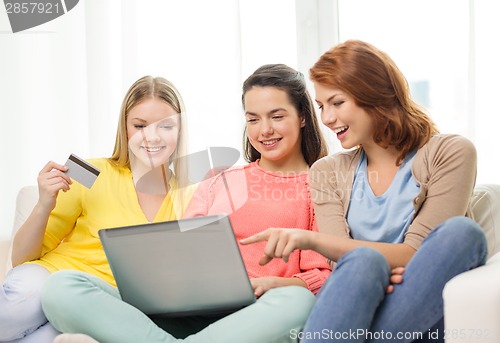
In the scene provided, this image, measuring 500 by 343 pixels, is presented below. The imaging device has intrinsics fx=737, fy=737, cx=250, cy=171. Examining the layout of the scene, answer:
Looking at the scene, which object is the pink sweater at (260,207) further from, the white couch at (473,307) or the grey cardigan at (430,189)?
the white couch at (473,307)

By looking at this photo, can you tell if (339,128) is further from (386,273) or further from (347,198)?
(386,273)

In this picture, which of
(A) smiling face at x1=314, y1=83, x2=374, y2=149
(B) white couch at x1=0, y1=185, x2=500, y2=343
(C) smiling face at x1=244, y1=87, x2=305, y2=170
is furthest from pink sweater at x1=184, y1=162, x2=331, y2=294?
(B) white couch at x1=0, y1=185, x2=500, y2=343

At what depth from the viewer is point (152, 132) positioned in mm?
1924

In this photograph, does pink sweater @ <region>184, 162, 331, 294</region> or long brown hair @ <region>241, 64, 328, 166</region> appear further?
long brown hair @ <region>241, 64, 328, 166</region>

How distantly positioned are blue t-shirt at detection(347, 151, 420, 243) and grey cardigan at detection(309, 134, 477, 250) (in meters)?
0.02

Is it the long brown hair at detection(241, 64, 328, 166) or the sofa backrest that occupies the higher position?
the long brown hair at detection(241, 64, 328, 166)

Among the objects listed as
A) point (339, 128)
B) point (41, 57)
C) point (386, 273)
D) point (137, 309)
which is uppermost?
point (41, 57)

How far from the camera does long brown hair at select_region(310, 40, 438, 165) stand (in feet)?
5.59

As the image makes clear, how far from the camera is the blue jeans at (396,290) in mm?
1315

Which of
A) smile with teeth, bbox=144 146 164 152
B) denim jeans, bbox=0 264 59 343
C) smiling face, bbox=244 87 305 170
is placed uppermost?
smiling face, bbox=244 87 305 170

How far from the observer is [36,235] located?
179cm

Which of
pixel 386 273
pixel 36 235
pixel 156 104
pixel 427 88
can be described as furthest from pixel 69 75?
pixel 386 273

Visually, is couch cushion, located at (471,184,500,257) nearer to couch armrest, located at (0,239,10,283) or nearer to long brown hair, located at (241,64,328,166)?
long brown hair, located at (241,64,328,166)

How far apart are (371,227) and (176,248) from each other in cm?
48
